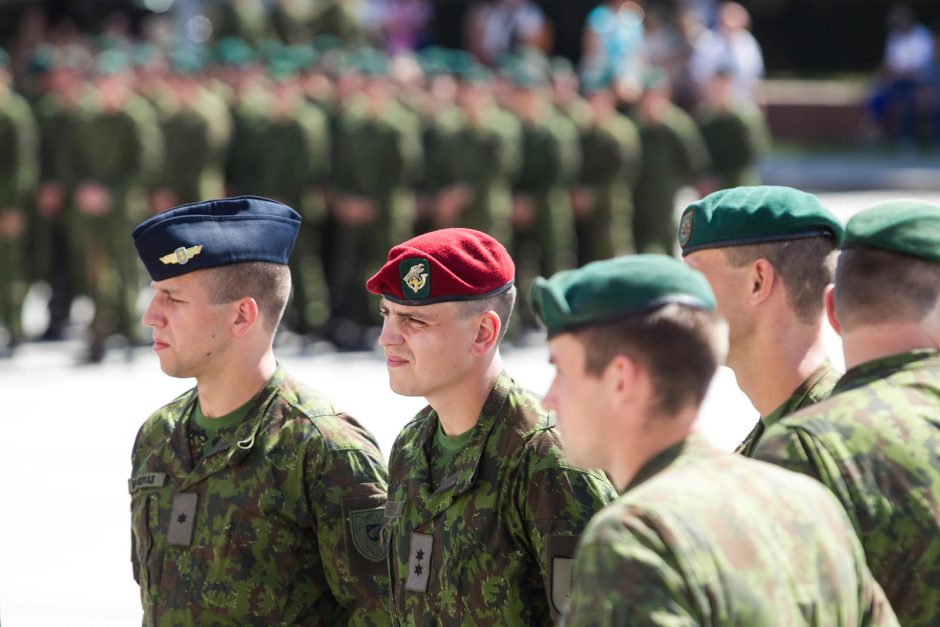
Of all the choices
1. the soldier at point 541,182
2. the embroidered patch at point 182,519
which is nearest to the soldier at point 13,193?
the soldier at point 541,182

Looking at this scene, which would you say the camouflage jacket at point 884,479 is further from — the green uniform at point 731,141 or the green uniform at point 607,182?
the green uniform at point 731,141

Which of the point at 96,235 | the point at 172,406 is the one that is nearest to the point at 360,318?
the point at 96,235

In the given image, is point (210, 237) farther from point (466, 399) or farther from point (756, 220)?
point (756, 220)

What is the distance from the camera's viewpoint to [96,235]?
12.5 m

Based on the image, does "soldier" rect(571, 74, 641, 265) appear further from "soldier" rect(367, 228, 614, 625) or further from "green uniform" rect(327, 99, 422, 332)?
"soldier" rect(367, 228, 614, 625)

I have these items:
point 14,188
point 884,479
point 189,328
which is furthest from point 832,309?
point 14,188

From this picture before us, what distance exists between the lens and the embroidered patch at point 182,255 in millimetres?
4000

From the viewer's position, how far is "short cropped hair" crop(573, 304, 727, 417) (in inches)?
96.2

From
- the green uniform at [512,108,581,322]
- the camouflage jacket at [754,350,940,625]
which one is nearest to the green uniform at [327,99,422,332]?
the green uniform at [512,108,581,322]

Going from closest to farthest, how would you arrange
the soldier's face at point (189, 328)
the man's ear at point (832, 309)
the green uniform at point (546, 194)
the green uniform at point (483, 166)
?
the man's ear at point (832, 309) < the soldier's face at point (189, 328) < the green uniform at point (483, 166) < the green uniform at point (546, 194)

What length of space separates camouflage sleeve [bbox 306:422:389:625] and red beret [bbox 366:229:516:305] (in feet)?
1.37

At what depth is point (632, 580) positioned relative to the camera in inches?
88.7

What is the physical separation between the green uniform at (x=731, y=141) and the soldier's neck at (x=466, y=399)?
443 inches

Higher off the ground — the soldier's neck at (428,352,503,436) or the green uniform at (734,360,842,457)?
the soldier's neck at (428,352,503,436)
